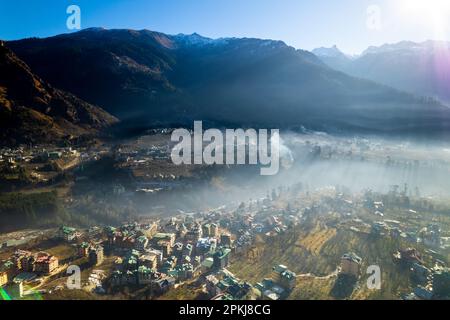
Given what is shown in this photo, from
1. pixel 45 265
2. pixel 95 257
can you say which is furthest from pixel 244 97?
pixel 45 265

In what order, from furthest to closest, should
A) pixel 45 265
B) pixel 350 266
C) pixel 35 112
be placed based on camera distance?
pixel 35 112, pixel 45 265, pixel 350 266

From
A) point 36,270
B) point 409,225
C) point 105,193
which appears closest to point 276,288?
point 36,270

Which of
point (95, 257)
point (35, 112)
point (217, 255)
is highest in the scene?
point (35, 112)

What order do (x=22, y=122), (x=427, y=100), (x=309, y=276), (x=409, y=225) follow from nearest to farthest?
1. (x=309, y=276)
2. (x=409, y=225)
3. (x=22, y=122)
4. (x=427, y=100)

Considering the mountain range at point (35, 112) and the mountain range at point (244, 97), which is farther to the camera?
the mountain range at point (244, 97)

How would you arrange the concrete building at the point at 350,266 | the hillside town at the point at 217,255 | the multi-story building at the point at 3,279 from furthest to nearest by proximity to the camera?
the concrete building at the point at 350,266 → the multi-story building at the point at 3,279 → the hillside town at the point at 217,255

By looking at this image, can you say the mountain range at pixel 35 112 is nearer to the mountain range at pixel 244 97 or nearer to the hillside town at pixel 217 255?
the mountain range at pixel 244 97

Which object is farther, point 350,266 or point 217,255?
point 217,255

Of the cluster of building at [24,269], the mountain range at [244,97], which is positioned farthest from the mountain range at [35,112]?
the cluster of building at [24,269]

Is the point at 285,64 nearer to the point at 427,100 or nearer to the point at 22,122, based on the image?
the point at 427,100

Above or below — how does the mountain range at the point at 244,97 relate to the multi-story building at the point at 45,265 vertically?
above

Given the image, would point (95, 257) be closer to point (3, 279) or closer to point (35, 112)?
point (3, 279)
